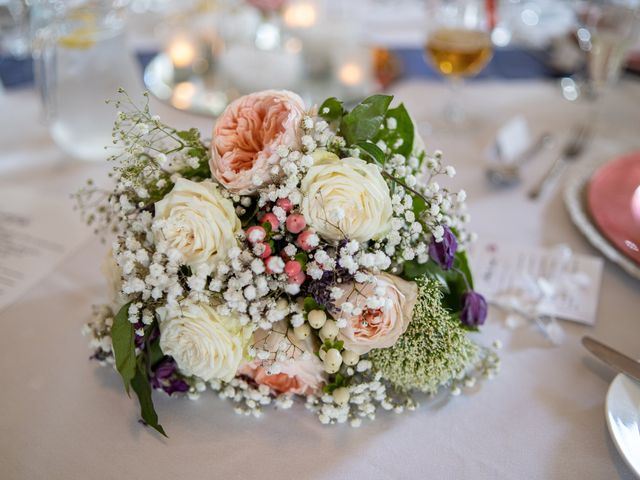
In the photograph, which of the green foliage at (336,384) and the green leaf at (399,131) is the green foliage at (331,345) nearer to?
the green foliage at (336,384)

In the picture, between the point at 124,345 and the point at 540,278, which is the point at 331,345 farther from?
the point at 540,278

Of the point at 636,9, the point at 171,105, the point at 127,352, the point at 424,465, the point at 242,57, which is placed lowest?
the point at 424,465

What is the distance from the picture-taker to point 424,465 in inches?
25.3

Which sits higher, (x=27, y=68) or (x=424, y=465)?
(x=27, y=68)

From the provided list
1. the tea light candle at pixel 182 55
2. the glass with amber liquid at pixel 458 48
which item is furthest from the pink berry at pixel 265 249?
the tea light candle at pixel 182 55

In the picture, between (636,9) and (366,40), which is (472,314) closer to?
(636,9)

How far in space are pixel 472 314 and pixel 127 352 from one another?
0.44 meters

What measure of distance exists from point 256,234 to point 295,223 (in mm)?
47

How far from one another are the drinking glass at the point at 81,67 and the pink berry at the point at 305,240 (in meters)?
0.79

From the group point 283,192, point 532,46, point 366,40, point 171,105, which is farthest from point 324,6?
point 283,192

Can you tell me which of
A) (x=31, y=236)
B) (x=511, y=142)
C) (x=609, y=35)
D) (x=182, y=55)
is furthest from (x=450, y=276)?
(x=182, y=55)

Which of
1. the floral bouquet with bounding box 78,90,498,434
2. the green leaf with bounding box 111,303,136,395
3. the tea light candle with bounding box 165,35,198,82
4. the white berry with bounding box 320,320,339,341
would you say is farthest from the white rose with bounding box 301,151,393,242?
the tea light candle with bounding box 165,35,198,82

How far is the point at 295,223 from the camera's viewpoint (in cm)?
60

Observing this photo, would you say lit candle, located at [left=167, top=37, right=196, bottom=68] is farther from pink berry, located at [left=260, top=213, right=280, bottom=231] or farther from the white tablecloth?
pink berry, located at [left=260, top=213, right=280, bottom=231]
